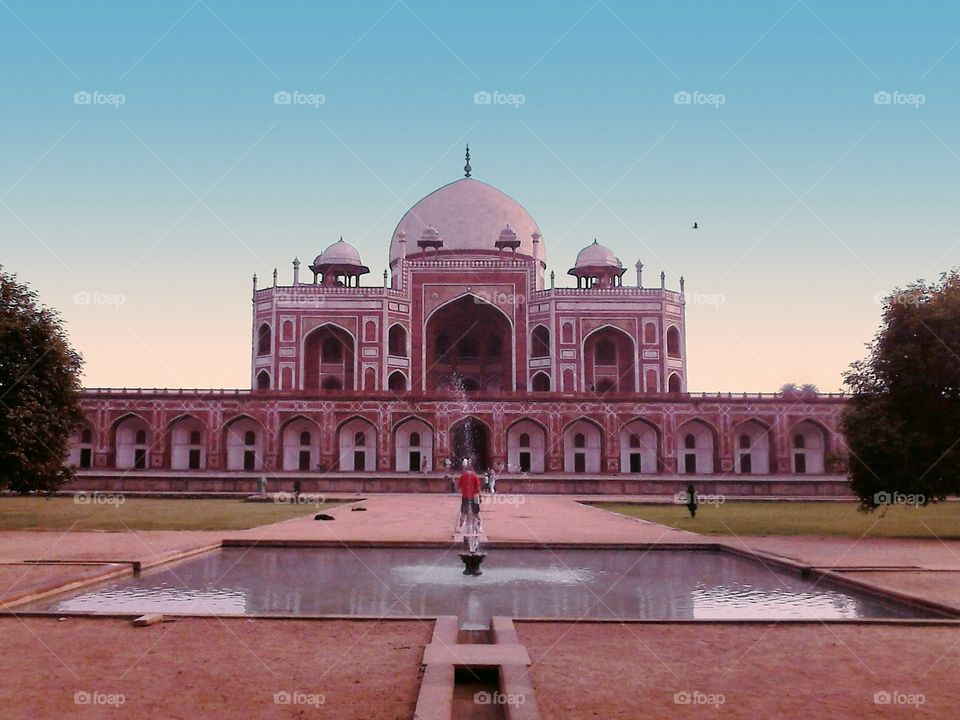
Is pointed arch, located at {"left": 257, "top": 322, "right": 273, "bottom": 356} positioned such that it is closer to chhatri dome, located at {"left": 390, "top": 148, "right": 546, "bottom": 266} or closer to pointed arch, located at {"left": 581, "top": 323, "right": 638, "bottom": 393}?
chhatri dome, located at {"left": 390, "top": 148, "right": 546, "bottom": 266}

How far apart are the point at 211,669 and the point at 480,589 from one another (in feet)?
11.9

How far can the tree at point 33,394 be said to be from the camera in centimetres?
1503

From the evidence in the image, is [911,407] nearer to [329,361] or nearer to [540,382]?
[540,382]

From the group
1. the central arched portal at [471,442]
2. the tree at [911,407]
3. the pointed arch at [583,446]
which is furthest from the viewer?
the pointed arch at [583,446]

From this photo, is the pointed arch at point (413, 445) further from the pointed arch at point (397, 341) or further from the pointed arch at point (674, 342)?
the pointed arch at point (674, 342)

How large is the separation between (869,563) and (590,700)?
6486mm

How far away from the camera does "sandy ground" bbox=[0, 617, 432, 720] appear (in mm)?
3951

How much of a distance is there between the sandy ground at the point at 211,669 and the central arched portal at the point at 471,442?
28227 mm

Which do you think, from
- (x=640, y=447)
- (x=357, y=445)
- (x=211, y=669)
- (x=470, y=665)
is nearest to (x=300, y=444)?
(x=357, y=445)

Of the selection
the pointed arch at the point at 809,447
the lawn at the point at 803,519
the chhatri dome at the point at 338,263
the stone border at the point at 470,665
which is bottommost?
the lawn at the point at 803,519

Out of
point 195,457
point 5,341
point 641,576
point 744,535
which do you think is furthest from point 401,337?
point 641,576

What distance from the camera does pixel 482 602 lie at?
720 centimetres

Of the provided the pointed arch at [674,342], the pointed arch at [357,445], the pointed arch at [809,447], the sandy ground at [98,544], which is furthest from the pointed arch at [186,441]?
the pointed arch at [809,447]

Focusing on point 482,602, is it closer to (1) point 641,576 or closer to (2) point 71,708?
(1) point 641,576
